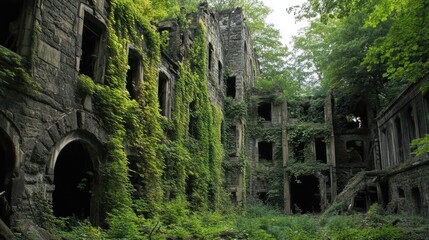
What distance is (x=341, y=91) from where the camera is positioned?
30.1 m

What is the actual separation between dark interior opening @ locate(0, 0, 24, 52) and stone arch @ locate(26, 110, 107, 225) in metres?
1.98

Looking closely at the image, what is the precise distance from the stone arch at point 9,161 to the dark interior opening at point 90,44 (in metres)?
3.55

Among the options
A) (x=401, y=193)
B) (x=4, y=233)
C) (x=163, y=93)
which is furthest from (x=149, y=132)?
(x=401, y=193)

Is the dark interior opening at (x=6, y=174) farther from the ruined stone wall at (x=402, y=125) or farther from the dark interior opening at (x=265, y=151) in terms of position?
the dark interior opening at (x=265, y=151)

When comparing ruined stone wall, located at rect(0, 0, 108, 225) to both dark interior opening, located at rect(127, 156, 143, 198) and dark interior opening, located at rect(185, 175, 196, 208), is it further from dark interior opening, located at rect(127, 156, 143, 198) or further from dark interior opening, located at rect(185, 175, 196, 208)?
dark interior opening, located at rect(185, 175, 196, 208)

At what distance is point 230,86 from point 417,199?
13680 millimetres

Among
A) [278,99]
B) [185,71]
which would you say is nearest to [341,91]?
[278,99]

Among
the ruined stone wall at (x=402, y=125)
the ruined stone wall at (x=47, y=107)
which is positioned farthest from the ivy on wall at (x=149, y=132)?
the ruined stone wall at (x=402, y=125)

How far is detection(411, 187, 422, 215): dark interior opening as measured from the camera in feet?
61.1

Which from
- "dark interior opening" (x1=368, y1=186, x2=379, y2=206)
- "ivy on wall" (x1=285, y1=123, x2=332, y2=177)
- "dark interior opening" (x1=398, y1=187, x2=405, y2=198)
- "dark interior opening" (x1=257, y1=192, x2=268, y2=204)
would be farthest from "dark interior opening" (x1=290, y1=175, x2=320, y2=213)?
"dark interior opening" (x1=398, y1=187, x2=405, y2=198)

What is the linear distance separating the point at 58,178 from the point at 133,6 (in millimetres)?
5803

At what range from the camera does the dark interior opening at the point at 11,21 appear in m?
8.15

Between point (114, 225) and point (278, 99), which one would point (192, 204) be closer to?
point (114, 225)

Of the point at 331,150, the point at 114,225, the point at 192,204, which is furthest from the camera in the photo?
the point at 331,150
